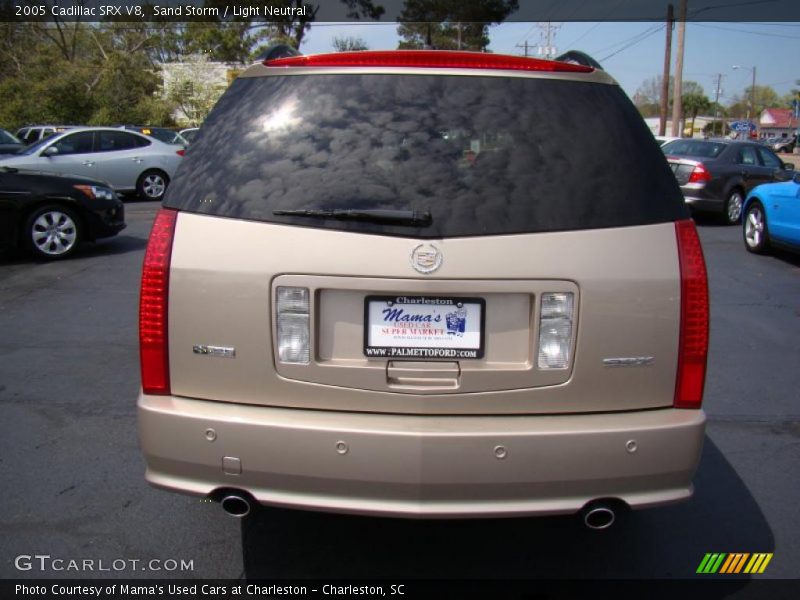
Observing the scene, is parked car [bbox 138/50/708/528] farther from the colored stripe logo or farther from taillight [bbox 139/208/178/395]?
the colored stripe logo

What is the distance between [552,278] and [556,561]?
53.5 inches

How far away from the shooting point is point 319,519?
3275mm

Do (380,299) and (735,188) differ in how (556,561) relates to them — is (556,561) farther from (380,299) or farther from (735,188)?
(735,188)

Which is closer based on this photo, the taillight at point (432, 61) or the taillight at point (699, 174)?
the taillight at point (432, 61)

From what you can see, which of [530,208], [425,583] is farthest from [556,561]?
[530,208]

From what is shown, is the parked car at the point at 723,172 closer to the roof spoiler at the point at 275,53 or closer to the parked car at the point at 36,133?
the roof spoiler at the point at 275,53

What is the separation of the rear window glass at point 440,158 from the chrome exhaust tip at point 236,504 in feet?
3.13

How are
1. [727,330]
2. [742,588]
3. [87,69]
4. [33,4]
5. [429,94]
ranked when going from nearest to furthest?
[429,94] < [742,588] < [727,330] < [87,69] < [33,4]

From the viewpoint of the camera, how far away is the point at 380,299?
234cm

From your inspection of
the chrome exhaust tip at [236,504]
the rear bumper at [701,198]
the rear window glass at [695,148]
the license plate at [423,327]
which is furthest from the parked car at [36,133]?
the license plate at [423,327]

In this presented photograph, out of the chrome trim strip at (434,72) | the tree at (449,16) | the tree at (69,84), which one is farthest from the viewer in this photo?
the tree at (69,84)

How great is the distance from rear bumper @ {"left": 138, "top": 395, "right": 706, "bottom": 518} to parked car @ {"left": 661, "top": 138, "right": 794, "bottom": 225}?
1086 centimetres

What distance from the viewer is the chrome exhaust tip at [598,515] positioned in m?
2.43

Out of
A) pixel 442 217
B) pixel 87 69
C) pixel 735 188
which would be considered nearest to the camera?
pixel 442 217
